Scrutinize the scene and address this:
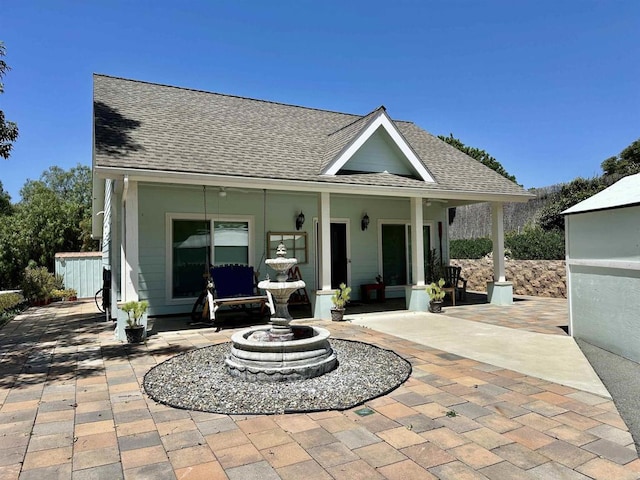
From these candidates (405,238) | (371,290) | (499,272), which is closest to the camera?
(499,272)

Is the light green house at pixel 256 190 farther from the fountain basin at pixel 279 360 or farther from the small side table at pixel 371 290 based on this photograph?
the fountain basin at pixel 279 360

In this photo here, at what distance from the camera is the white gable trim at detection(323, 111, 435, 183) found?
9.27 m

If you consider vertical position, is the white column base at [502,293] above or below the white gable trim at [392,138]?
below

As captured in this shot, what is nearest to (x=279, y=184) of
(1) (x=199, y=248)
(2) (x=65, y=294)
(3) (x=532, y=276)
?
(1) (x=199, y=248)

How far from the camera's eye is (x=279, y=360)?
176 inches

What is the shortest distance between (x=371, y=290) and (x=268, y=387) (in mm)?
7689

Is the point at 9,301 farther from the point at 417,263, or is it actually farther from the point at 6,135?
the point at 417,263

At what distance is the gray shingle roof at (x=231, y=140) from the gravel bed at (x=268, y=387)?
3.78m

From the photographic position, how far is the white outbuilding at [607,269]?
5121mm

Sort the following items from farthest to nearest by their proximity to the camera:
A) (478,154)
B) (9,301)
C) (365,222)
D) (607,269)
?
1. (478,154)
2. (365,222)
3. (9,301)
4. (607,269)

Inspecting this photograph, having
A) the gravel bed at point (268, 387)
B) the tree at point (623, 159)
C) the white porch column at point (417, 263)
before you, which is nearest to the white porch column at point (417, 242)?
the white porch column at point (417, 263)

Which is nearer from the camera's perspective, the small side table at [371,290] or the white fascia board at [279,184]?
the white fascia board at [279,184]

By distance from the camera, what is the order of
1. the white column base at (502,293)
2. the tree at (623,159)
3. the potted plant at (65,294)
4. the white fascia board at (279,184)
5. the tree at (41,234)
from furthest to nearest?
the tree at (623,159), the tree at (41,234), the potted plant at (65,294), the white column base at (502,293), the white fascia board at (279,184)

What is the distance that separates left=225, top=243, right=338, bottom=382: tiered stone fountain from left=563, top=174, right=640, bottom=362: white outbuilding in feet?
12.7
